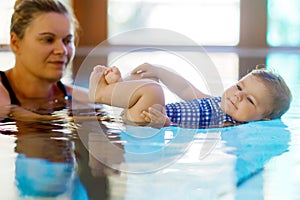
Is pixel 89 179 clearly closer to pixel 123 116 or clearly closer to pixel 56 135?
pixel 56 135

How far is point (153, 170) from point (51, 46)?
4.39 ft

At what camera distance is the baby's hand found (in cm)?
199

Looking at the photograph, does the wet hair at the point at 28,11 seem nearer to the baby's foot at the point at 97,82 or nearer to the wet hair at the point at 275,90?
the baby's foot at the point at 97,82

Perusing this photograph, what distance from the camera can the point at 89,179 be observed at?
1.38 m

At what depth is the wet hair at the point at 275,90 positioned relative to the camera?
2.13 meters

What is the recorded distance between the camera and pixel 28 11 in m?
2.72

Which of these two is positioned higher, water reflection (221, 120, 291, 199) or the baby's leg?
the baby's leg

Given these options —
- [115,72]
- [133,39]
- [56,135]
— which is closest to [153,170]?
[56,135]

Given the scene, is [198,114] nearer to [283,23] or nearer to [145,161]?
[145,161]

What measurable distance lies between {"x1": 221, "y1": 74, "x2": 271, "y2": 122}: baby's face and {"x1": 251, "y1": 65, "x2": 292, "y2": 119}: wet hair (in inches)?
0.7

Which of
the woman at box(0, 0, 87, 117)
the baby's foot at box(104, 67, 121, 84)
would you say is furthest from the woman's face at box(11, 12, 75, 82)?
the baby's foot at box(104, 67, 121, 84)

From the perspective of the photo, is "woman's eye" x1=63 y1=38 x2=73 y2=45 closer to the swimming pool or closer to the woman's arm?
the woman's arm

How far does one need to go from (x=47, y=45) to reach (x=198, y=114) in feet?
2.79

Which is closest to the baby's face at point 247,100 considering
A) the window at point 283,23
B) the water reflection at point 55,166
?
the water reflection at point 55,166
